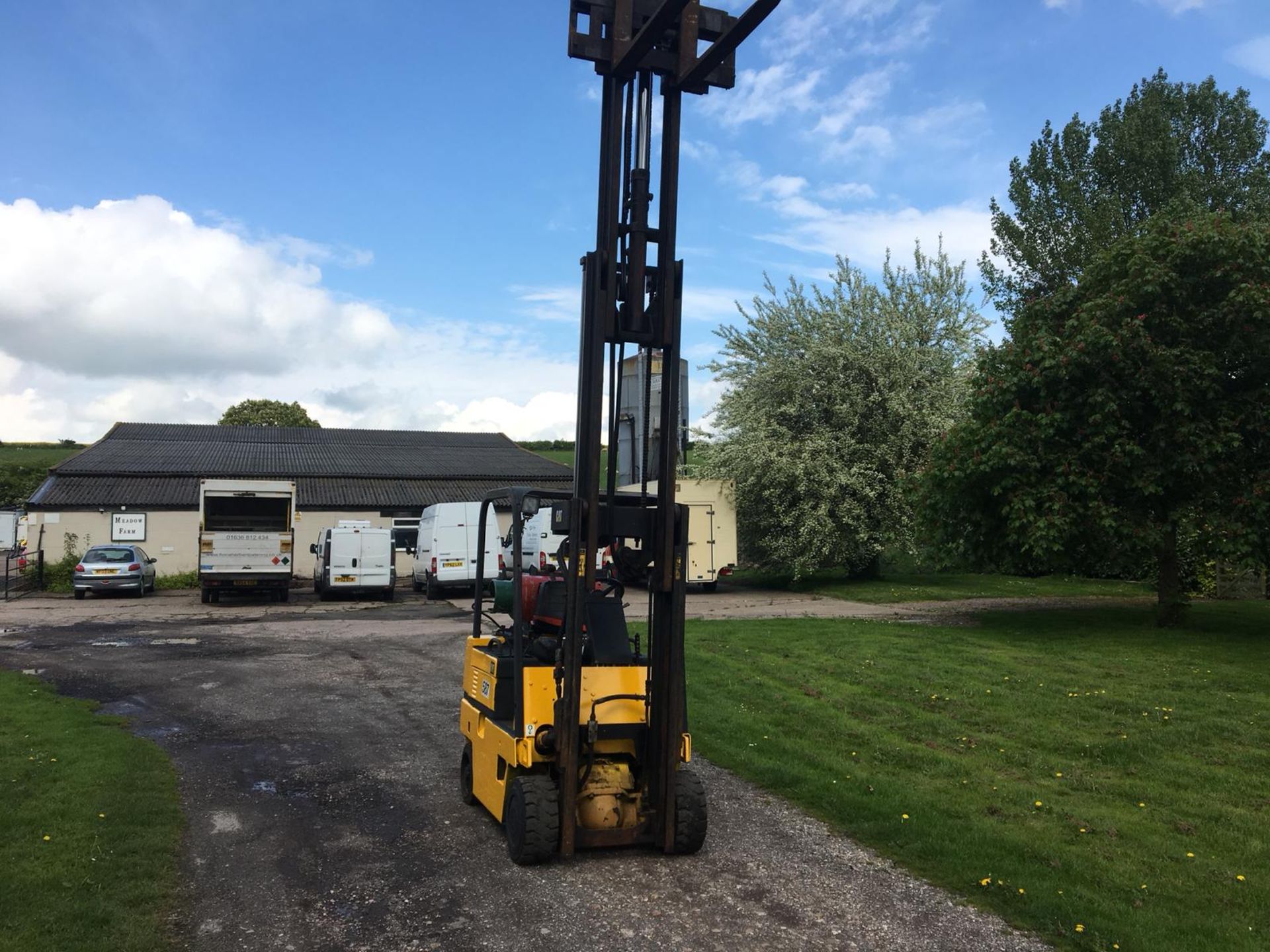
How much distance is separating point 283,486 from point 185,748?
18287 millimetres

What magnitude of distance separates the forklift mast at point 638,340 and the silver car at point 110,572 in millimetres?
26666

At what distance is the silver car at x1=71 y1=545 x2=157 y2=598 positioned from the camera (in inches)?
1134

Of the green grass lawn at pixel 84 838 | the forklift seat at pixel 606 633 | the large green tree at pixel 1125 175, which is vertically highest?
the large green tree at pixel 1125 175

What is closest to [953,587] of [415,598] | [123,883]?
[415,598]

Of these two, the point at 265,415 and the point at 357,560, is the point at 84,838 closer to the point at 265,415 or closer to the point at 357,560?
the point at 357,560

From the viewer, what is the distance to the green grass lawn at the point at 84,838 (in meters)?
5.37

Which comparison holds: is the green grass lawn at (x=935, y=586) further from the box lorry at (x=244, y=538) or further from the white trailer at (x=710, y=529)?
the box lorry at (x=244, y=538)

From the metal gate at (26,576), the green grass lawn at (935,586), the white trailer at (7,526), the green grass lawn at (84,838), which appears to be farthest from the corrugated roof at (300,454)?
the green grass lawn at (84,838)

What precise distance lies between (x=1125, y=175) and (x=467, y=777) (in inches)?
1330

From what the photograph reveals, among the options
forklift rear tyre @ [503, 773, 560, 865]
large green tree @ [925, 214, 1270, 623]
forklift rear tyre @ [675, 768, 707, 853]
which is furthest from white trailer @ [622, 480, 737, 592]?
forklift rear tyre @ [503, 773, 560, 865]

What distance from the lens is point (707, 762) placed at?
31.2 ft

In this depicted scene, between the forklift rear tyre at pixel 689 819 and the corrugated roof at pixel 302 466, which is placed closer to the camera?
the forklift rear tyre at pixel 689 819

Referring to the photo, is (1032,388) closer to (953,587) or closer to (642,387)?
(953,587)

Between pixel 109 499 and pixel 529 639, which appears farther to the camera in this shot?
pixel 109 499
